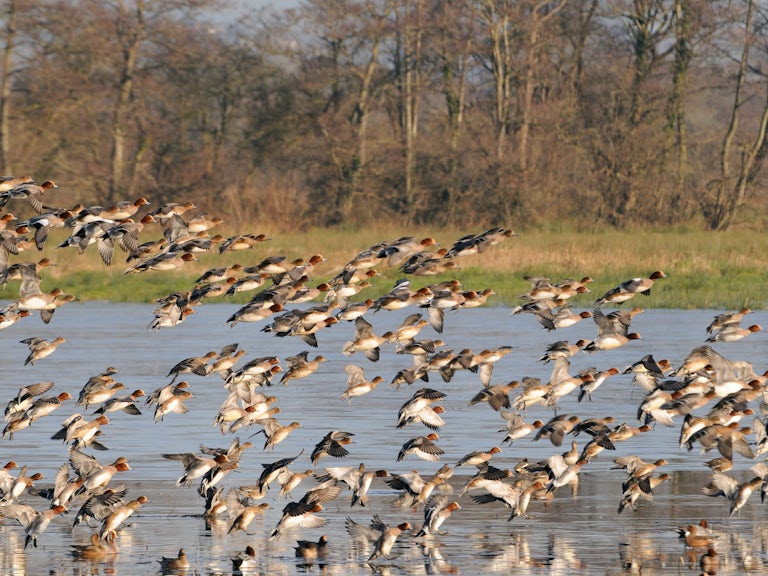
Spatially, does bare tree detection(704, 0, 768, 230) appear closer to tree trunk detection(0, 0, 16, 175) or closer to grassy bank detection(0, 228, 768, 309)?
grassy bank detection(0, 228, 768, 309)

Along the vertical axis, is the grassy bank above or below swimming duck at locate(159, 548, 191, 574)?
below

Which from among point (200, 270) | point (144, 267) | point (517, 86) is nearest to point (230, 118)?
point (517, 86)

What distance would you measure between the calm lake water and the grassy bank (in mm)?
4766

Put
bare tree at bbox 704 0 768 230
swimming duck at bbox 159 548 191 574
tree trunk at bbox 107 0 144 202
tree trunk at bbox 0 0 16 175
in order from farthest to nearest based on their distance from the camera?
bare tree at bbox 704 0 768 230 → tree trunk at bbox 107 0 144 202 → tree trunk at bbox 0 0 16 175 → swimming duck at bbox 159 548 191 574

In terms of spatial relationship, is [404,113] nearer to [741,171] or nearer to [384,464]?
[741,171]

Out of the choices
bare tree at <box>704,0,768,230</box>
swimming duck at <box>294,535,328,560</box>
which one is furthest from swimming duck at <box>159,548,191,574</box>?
bare tree at <box>704,0,768,230</box>

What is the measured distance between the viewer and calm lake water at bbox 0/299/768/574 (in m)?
12.4

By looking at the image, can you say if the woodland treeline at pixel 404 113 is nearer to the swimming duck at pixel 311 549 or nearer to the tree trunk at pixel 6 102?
the tree trunk at pixel 6 102

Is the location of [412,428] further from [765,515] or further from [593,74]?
[593,74]

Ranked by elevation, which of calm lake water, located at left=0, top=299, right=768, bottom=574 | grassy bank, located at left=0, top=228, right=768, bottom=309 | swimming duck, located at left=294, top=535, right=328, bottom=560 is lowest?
grassy bank, located at left=0, top=228, right=768, bottom=309

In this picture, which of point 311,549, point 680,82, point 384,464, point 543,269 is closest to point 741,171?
point 680,82

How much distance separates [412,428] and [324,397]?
9.78 feet

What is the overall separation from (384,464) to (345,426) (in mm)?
2904

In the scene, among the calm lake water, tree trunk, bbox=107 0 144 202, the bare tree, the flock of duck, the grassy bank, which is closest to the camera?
the calm lake water
